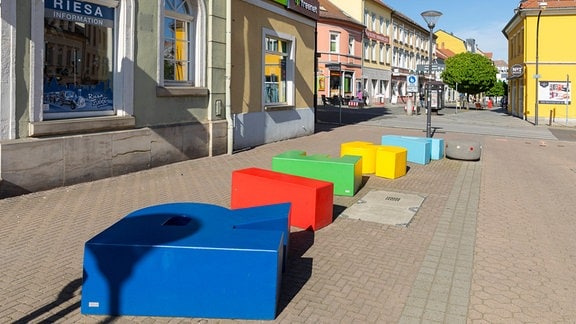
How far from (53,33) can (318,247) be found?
573 cm

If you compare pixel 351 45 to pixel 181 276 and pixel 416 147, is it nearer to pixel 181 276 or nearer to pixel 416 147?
pixel 416 147

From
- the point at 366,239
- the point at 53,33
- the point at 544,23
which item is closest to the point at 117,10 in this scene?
the point at 53,33

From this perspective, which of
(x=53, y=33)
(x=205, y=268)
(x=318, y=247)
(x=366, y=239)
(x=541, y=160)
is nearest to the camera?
(x=205, y=268)

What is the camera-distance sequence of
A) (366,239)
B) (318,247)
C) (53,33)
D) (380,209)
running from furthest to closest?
(53,33) → (380,209) → (366,239) → (318,247)

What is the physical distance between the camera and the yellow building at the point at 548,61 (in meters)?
33.8

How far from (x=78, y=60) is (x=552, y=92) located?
32762mm

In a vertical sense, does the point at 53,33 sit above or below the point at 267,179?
above

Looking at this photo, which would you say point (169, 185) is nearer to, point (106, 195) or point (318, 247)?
point (106, 195)

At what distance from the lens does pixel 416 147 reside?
13.1m

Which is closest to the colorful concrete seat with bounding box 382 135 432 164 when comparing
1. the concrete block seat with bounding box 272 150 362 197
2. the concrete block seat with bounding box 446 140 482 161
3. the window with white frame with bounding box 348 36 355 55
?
the concrete block seat with bounding box 446 140 482 161

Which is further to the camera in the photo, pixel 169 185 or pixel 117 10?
pixel 117 10

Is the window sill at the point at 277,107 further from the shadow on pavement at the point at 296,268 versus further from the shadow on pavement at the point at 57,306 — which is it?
the shadow on pavement at the point at 57,306

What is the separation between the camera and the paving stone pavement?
4086 millimetres

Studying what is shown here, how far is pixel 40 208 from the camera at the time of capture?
7008 millimetres
